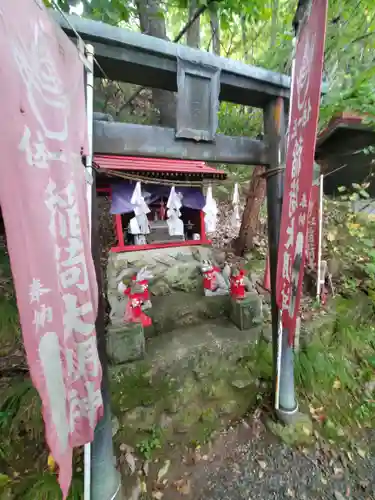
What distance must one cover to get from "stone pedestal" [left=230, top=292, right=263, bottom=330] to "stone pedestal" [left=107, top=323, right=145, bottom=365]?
2015 millimetres

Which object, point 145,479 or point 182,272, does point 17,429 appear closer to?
point 145,479

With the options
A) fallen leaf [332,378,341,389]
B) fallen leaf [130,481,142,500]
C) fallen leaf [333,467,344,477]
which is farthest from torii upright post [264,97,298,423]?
fallen leaf [130,481,142,500]

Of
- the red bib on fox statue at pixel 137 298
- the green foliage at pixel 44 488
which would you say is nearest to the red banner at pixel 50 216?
the green foliage at pixel 44 488

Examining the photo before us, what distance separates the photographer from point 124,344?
4.04 metres

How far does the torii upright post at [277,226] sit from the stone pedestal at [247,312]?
59.8 inches

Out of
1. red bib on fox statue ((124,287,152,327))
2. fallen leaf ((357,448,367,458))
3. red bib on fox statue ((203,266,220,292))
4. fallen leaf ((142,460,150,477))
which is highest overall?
red bib on fox statue ((203,266,220,292))

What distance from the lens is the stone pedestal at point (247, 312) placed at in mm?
4957

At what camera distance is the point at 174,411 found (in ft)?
11.4

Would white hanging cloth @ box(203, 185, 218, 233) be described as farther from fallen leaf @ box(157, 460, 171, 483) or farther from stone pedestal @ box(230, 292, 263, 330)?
fallen leaf @ box(157, 460, 171, 483)

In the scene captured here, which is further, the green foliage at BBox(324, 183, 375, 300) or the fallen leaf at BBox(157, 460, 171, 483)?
the green foliage at BBox(324, 183, 375, 300)

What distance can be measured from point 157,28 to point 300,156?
490 cm

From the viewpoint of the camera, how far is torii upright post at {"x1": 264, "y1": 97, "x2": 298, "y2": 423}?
292cm

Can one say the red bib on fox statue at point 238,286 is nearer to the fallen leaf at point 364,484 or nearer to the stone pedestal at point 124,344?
the stone pedestal at point 124,344

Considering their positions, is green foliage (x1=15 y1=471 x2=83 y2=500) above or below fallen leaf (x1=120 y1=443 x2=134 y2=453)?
above
